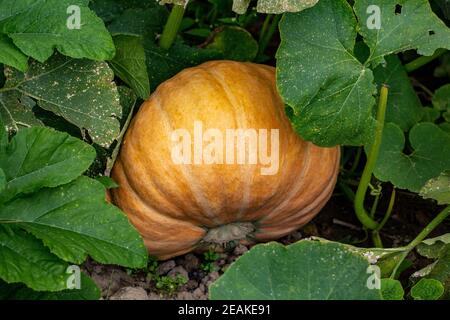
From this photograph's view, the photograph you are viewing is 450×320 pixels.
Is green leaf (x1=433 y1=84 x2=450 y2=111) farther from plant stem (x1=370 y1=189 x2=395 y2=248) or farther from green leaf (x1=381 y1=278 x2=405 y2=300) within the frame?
green leaf (x1=381 y1=278 x2=405 y2=300)

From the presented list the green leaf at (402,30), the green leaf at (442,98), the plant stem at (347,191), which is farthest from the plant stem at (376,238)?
the green leaf at (402,30)

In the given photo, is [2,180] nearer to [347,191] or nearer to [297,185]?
[297,185]

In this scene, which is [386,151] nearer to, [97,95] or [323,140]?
[323,140]

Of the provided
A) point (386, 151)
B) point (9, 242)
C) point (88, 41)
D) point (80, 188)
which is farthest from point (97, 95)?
point (386, 151)

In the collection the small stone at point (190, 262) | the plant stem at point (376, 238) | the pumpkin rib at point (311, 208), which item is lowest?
the small stone at point (190, 262)

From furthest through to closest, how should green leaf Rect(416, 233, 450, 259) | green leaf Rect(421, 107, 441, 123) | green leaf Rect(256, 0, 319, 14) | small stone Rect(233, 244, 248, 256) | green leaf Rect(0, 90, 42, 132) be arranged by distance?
green leaf Rect(421, 107, 441, 123) < small stone Rect(233, 244, 248, 256) < green leaf Rect(416, 233, 450, 259) < green leaf Rect(0, 90, 42, 132) < green leaf Rect(256, 0, 319, 14)

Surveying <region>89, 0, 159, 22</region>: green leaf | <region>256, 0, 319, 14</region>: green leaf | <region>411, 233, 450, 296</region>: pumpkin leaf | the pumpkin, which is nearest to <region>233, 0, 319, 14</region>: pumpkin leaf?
<region>256, 0, 319, 14</region>: green leaf

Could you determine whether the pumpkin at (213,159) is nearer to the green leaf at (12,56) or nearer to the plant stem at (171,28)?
the plant stem at (171,28)
